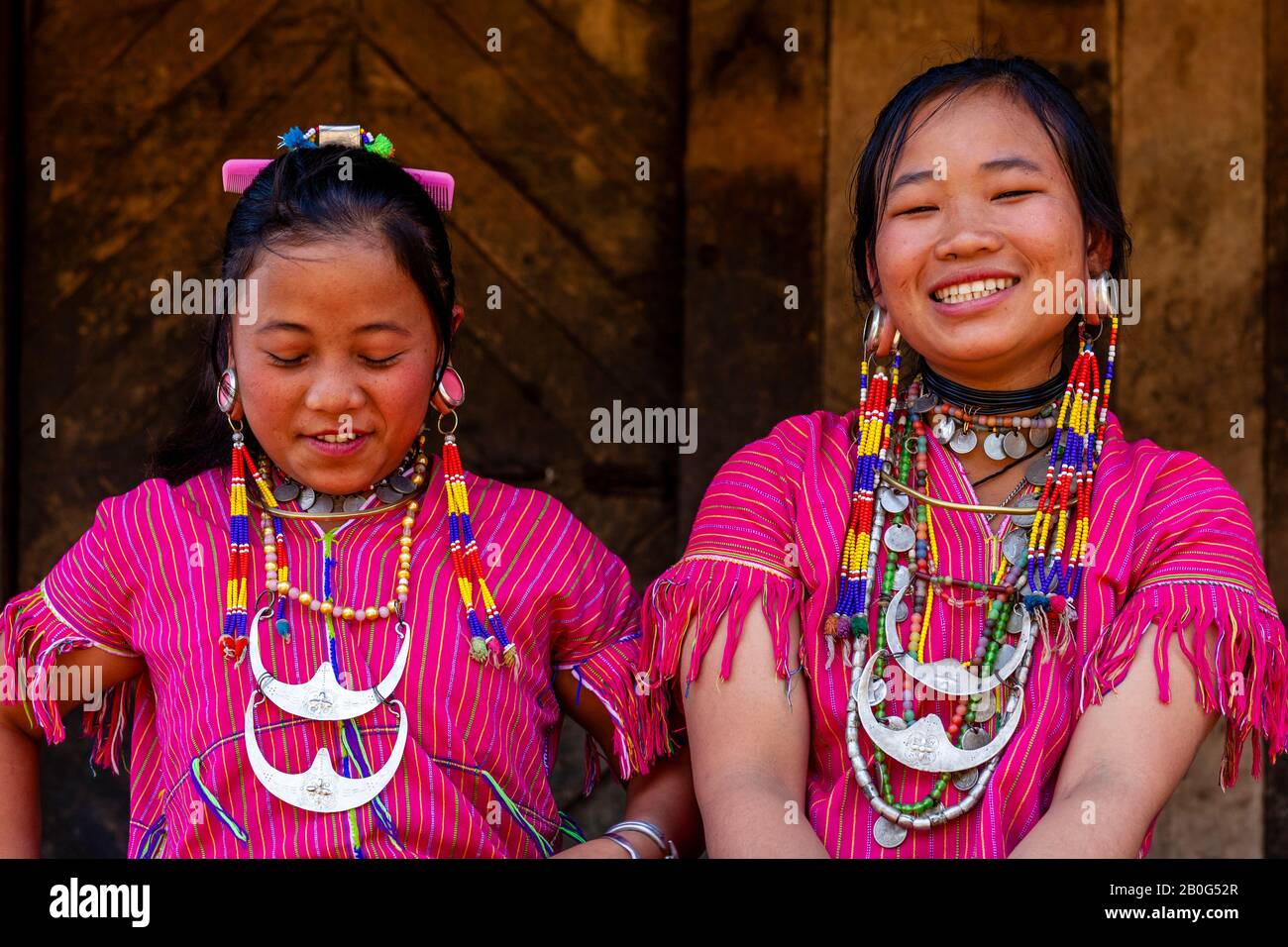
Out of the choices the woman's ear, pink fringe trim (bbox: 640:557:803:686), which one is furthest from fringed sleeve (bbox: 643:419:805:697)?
the woman's ear

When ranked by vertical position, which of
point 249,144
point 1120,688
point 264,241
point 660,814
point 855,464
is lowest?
point 660,814

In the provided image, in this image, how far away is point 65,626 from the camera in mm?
2500

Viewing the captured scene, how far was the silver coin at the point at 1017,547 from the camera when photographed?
2.42 metres

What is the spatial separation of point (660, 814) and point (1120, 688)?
2.38ft

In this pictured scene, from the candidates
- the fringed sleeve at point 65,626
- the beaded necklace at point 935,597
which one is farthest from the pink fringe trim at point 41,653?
the beaded necklace at point 935,597

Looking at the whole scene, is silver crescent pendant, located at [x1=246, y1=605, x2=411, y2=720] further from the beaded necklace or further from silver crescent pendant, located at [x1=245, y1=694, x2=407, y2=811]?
the beaded necklace

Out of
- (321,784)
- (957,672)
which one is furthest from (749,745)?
(321,784)

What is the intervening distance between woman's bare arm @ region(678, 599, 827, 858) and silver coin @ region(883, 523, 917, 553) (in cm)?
18

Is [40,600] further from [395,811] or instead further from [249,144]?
[249,144]

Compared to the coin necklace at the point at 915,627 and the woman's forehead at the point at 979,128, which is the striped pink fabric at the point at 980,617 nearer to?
the coin necklace at the point at 915,627

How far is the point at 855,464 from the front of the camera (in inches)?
99.9

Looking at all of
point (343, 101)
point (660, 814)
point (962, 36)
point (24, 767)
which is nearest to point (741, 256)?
point (962, 36)

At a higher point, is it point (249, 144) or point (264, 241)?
point (249, 144)
